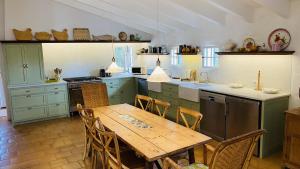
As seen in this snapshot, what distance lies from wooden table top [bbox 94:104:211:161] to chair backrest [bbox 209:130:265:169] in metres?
0.46

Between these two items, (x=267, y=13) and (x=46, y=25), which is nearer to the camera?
(x=267, y=13)

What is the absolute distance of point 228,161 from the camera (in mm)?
1915

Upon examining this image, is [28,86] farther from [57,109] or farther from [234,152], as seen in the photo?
[234,152]

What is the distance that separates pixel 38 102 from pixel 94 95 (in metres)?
2.07

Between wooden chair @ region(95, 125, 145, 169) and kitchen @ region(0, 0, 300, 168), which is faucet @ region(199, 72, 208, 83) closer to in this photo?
kitchen @ region(0, 0, 300, 168)

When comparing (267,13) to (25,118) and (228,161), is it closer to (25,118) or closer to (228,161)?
(228,161)

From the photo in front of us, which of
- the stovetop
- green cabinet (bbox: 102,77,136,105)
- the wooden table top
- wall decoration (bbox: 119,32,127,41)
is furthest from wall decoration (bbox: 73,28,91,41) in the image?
the wooden table top

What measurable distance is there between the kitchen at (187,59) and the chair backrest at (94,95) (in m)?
1.14

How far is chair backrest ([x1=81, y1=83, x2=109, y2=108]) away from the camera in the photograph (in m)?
4.30

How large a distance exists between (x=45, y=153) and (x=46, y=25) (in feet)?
11.1

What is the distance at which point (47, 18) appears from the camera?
233 inches

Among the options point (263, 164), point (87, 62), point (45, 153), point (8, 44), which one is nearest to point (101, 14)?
point (87, 62)

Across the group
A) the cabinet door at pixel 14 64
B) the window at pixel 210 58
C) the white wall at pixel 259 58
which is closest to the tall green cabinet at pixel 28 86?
the cabinet door at pixel 14 64

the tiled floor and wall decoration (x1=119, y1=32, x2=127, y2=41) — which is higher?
wall decoration (x1=119, y1=32, x2=127, y2=41)
